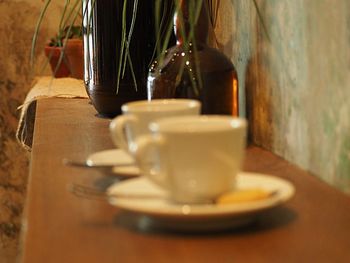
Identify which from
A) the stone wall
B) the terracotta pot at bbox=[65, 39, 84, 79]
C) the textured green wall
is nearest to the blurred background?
the textured green wall

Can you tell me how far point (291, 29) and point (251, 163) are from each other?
0.19 meters

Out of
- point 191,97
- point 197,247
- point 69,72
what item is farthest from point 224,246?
point 69,72

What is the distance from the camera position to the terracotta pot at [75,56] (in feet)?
7.11

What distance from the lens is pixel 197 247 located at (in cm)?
69

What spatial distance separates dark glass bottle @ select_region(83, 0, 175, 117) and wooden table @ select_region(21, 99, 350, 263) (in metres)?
0.52

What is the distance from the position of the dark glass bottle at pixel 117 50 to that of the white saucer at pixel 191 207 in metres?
0.72

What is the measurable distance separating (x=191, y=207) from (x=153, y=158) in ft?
0.25

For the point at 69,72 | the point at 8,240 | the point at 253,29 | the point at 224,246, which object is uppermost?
the point at 253,29

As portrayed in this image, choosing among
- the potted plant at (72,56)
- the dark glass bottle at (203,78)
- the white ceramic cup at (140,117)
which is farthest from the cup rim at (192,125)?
the potted plant at (72,56)

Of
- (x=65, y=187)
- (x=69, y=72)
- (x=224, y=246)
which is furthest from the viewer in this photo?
(x=69, y=72)

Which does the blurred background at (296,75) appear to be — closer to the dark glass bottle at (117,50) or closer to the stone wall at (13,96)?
the dark glass bottle at (117,50)

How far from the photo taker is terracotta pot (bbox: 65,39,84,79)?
2.17m

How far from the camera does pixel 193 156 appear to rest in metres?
0.73

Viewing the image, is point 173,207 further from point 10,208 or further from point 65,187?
point 10,208
